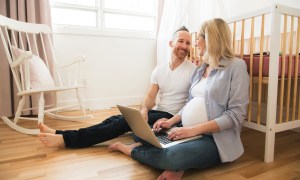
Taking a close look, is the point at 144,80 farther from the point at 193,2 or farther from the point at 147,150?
the point at 147,150

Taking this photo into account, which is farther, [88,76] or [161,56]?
[161,56]

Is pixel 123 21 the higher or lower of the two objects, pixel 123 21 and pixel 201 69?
the higher

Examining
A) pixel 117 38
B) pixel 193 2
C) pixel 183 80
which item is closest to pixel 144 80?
pixel 117 38

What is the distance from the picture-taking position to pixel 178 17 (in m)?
2.54

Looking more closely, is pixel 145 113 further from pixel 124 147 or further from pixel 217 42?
pixel 217 42

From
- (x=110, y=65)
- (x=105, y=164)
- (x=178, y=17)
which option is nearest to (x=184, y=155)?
(x=105, y=164)

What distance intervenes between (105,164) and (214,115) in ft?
1.85

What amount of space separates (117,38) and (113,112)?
2.73 feet

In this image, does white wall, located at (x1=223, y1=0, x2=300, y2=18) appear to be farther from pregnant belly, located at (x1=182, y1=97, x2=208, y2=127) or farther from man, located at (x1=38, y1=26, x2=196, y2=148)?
pregnant belly, located at (x1=182, y1=97, x2=208, y2=127)

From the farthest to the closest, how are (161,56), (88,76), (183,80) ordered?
1. (161,56)
2. (88,76)
3. (183,80)

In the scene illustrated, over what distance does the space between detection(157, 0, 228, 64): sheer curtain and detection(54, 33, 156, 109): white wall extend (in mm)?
184

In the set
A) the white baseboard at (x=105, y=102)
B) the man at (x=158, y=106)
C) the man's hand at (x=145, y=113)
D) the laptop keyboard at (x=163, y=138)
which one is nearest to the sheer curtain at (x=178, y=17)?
the white baseboard at (x=105, y=102)

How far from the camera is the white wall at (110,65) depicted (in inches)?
93.1

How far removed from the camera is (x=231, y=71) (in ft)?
3.44
